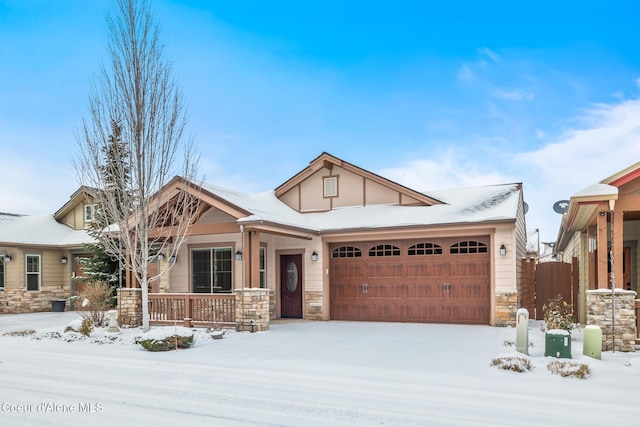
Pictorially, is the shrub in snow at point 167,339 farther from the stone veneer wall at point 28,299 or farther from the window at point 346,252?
the stone veneer wall at point 28,299

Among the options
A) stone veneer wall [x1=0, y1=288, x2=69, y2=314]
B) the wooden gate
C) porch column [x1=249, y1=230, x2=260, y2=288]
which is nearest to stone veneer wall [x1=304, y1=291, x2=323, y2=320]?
porch column [x1=249, y1=230, x2=260, y2=288]

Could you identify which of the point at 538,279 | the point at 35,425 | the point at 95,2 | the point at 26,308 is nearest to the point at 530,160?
the point at 538,279

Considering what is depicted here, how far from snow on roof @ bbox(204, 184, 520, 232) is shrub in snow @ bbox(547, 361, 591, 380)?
5.71 metres

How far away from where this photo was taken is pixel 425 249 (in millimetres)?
14500

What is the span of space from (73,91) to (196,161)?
4.42m

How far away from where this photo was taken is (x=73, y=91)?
1406 cm

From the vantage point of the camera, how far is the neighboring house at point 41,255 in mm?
20141

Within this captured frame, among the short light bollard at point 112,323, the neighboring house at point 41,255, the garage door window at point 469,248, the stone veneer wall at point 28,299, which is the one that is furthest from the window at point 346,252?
the stone veneer wall at point 28,299

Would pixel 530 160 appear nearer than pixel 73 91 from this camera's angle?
No

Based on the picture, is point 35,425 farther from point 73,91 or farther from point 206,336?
point 73,91

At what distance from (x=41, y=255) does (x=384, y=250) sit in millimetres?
14937

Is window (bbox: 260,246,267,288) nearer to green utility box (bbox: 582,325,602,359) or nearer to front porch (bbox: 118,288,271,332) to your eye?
front porch (bbox: 118,288,271,332)

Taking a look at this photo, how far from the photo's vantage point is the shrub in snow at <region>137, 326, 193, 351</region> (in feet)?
33.8

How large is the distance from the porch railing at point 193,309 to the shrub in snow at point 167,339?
2.47 meters
